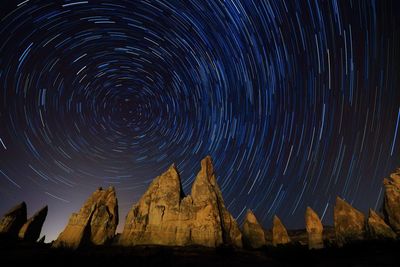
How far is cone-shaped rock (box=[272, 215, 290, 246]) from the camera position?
53697 mm

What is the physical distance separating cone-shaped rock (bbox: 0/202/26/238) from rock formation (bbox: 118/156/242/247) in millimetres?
23193

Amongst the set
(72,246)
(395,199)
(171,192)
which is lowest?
(72,246)

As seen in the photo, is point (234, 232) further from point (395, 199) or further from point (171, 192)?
point (395, 199)

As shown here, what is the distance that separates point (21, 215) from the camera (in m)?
51.2

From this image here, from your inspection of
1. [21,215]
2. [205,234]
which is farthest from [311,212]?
[21,215]

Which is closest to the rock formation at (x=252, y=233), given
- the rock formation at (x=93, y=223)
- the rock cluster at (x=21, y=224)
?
the rock formation at (x=93, y=223)

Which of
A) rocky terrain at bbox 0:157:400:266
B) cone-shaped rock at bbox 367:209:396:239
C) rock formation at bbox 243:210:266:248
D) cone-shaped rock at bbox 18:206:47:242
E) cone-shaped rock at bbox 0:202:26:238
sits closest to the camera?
cone-shaped rock at bbox 367:209:396:239

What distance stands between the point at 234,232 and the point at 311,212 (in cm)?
1899

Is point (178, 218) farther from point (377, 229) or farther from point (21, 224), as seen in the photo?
point (377, 229)

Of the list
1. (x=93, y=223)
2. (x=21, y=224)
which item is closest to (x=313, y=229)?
(x=93, y=223)

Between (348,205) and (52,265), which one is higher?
(348,205)

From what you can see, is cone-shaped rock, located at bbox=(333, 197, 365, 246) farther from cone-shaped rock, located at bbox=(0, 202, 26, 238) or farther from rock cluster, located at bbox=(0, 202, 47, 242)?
cone-shaped rock, located at bbox=(0, 202, 26, 238)

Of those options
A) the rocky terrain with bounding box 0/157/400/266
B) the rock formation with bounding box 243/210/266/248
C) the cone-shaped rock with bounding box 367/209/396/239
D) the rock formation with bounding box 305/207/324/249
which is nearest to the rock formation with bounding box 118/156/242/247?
the rocky terrain with bounding box 0/157/400/266

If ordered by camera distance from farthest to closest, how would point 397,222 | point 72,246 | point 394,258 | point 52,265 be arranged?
point 397,222, point 72,246, point 52,265, point 394,258
